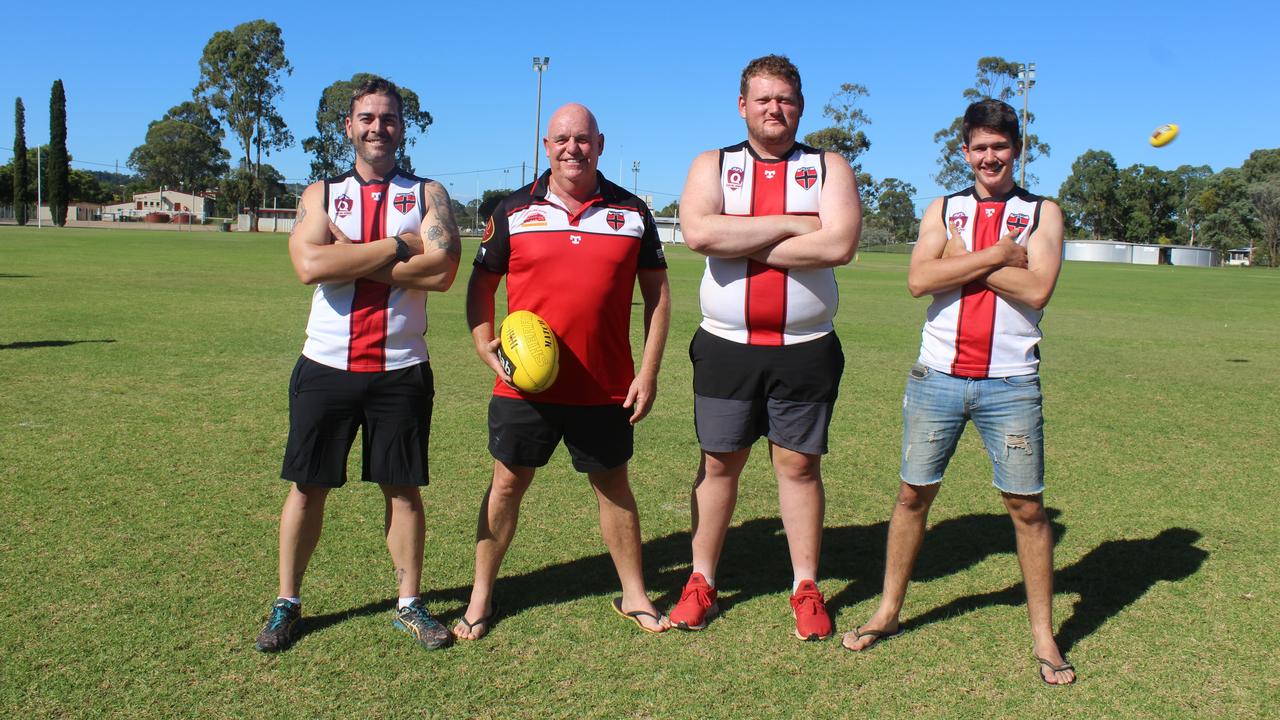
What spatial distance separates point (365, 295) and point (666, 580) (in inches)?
75.5

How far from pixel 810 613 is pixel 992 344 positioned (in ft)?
4.20

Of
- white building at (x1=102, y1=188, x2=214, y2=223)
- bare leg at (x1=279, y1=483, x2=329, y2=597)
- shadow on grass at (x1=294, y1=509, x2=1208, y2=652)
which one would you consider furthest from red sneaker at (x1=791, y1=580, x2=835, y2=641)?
white building at (x1=102, y1=188, x2=214, y2=223)

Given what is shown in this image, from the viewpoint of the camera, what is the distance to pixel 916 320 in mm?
17969

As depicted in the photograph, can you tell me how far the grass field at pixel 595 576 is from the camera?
135 inches

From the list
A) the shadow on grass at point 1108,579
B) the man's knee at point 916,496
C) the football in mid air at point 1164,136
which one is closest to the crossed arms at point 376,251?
the man's knee at point 916,496

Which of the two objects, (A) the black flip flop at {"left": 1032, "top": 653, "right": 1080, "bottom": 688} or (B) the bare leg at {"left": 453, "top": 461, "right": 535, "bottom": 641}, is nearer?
(A) the black flip flop at {"left": 1032, "top": 653, "right": 1080, "bottom": 688}

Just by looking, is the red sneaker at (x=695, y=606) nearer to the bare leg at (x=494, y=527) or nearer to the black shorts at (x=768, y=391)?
the black shorts at (x=768, y=391)

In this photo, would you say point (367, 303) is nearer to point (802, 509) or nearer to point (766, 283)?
point (766, 283)

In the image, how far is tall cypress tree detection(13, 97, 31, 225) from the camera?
84750 millimetres

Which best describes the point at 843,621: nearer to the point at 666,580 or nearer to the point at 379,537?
the point at 666,580

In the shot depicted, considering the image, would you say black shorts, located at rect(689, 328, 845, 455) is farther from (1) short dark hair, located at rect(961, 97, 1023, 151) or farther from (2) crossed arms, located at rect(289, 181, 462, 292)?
(2) crossed arms, located at rect(289, 181, 462, 292)

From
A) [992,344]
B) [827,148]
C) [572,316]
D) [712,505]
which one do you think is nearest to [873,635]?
[712,505]

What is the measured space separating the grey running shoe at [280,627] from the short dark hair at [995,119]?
315 cm

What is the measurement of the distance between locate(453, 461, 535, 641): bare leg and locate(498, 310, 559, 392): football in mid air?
46cm
